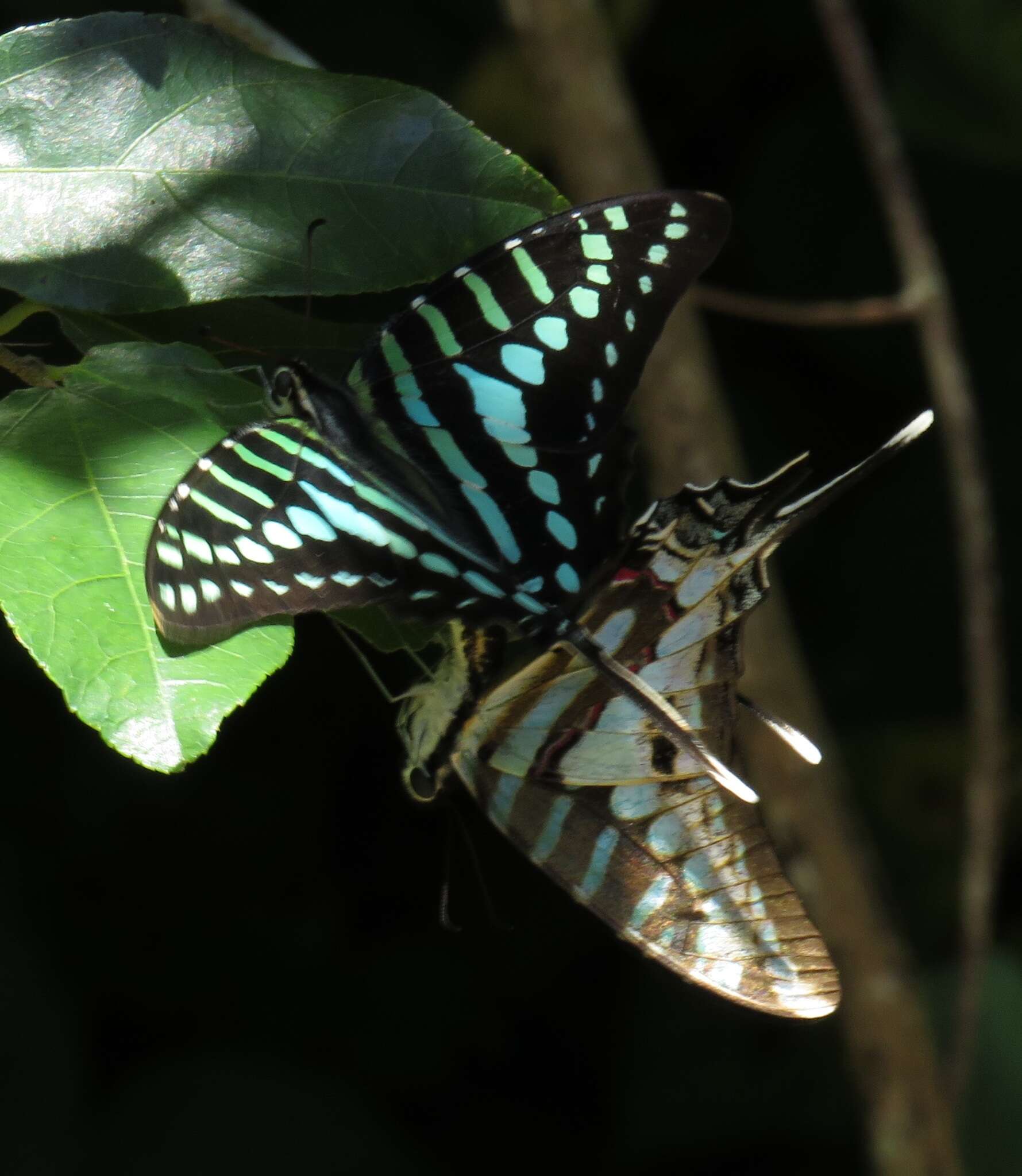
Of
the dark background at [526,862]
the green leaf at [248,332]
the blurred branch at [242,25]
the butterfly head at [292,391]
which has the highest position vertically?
the blurred branch at [242,25]

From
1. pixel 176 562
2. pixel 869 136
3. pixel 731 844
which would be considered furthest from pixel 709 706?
pixel 869 136

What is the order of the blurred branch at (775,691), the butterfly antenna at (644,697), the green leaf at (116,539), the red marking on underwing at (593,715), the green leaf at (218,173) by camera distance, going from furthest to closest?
the blurred branch at (775,691), the red marking on underwing at (593,715), the butterfly antenna at (644,697), the green leaf at (218,173), the green leaf at (116,539)

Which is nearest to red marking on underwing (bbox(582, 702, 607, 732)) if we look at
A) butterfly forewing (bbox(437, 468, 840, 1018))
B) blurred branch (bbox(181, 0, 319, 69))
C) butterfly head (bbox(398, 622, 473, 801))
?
butterfly forewing (bbox(437, 468, 840, 1018))

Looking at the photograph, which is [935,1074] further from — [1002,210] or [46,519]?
[1002,210]

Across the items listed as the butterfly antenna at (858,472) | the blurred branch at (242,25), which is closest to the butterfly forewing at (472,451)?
the butterfly antenna at (858,472)

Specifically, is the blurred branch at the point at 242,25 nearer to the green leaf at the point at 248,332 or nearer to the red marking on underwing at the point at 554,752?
the green leaf at the point at 248,332

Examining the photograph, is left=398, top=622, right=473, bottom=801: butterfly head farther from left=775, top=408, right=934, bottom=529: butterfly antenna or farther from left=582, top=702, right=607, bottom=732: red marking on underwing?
left=775, top=408, right=934, bottom=529: butterfly antenna

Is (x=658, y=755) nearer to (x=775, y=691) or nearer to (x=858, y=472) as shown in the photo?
(x=858, y=472)
